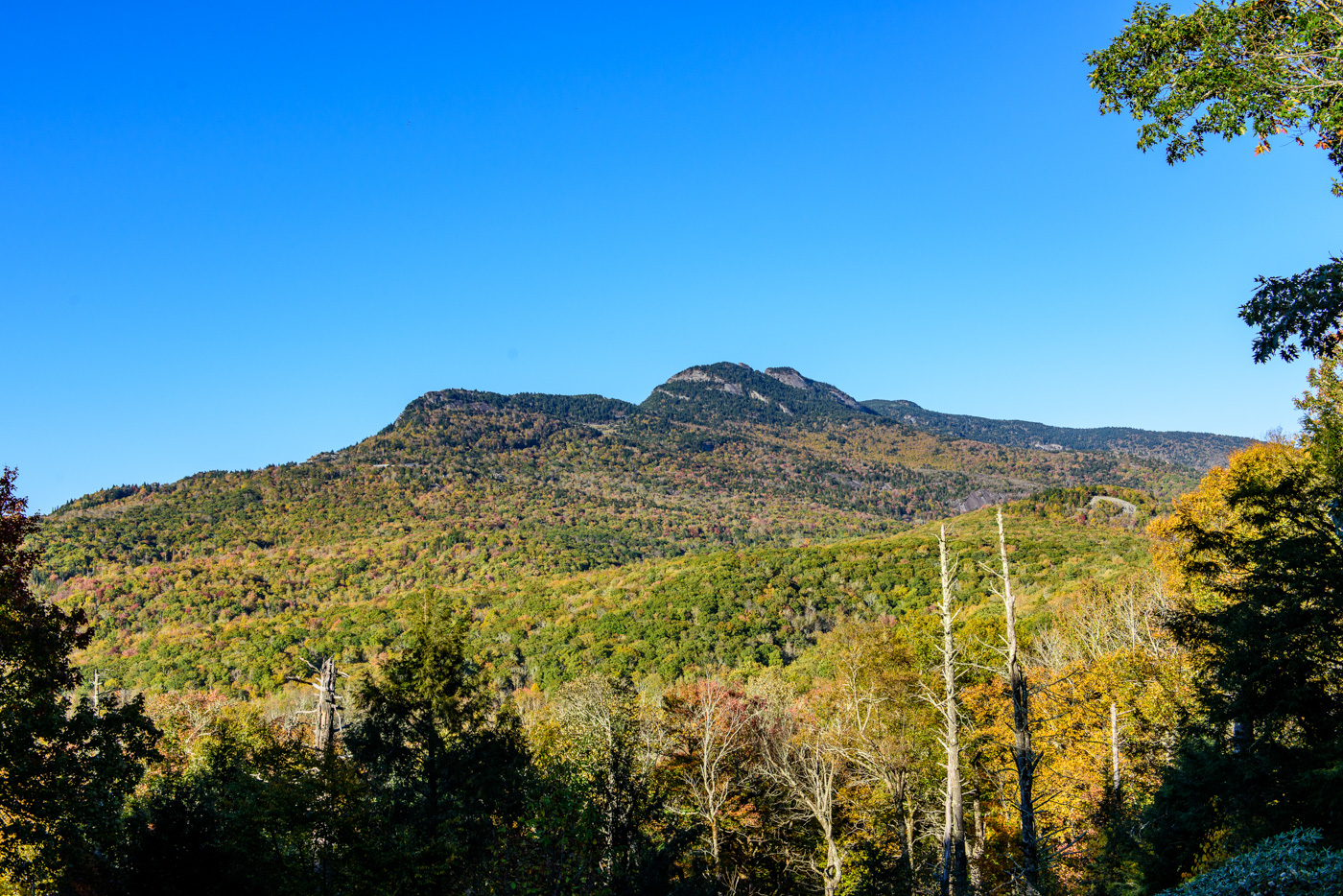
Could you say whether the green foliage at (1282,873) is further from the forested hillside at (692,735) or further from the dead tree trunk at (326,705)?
the dead tree trunk at (326,705)

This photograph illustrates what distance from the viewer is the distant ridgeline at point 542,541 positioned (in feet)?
242

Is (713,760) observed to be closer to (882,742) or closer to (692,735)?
(692,735)

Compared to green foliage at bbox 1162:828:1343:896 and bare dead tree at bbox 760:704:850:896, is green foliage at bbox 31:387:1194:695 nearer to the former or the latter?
bare dead tree at bbox 760:704:850:896

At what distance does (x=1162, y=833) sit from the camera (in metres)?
15.2

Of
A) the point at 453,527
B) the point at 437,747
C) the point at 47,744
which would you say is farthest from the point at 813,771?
the point at 453,527

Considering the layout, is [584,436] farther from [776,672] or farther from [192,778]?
[192,778]

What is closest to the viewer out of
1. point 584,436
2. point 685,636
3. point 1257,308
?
point 1257,308

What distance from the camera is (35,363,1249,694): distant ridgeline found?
7369cm

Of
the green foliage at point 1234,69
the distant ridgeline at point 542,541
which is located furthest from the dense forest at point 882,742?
the distant ridgeline at point 542,541

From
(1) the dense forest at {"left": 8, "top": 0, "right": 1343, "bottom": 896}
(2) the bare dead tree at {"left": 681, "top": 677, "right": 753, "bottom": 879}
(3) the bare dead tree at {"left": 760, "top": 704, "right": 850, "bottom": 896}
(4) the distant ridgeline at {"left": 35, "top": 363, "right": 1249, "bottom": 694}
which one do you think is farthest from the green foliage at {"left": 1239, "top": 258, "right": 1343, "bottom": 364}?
(4) the distant ridgeline at {"left": 35, "top": 363, "right": 1249, "bottom": 694}

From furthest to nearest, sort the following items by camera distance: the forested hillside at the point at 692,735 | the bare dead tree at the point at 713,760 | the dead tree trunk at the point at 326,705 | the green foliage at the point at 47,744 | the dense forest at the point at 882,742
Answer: the bare dead tree at the point at 713,760
the dead tree trunk at the point at 326,705
the forested hillside at the point at 692,735
the green foliage at the point at 47,744
the dense forest at the point at 882,742

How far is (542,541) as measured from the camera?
409 ft

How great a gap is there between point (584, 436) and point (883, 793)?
172 meters

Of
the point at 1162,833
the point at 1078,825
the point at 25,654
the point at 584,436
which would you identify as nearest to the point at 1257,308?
the point at 1162,833
